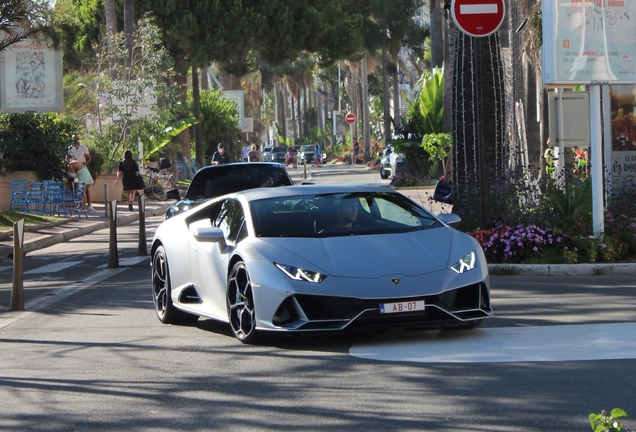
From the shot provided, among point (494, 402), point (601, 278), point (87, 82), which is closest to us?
point (494, 402)

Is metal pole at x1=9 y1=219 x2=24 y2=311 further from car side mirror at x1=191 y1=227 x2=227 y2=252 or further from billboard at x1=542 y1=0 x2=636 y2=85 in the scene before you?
billboard at x1=542 y1=0 x2=636 y2=85

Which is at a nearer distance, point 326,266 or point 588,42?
point 326,266

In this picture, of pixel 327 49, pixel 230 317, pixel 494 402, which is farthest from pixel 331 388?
pixel 327 49

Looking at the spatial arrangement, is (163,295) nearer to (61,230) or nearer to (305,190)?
(305,190)

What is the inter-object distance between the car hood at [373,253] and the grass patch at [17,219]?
15.1 m

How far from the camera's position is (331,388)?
679 centimetres

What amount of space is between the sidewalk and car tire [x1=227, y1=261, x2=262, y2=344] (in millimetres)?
10976

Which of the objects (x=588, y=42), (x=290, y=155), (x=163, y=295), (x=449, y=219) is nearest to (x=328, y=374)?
(x=449, y=219)

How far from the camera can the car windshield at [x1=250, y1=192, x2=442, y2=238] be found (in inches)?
348

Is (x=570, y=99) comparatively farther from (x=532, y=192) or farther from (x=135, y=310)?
(x=135, y=310)

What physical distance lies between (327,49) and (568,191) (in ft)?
118

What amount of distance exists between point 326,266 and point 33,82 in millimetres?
25102

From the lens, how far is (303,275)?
795cm

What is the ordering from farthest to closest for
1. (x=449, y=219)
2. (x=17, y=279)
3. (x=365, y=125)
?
(x=365, y=125) < (x=17, y=279) < (x=449, y=219)
